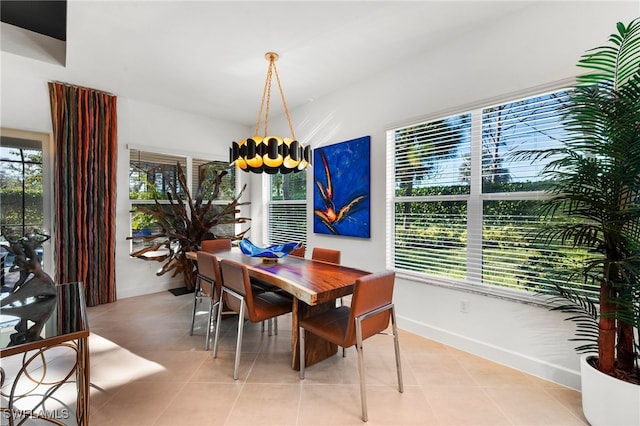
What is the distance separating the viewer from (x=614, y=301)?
1554mm

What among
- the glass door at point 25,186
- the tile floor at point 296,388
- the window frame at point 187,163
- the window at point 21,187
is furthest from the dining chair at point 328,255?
the window at point 21,187

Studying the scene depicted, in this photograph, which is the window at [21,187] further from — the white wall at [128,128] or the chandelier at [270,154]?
the chandelier at [270,154]

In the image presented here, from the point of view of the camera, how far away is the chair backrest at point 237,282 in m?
2.11

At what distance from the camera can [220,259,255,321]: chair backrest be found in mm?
2107

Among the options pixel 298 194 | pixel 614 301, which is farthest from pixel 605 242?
pixel 298 194

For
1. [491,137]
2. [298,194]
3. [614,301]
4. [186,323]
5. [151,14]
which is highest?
[151,14]

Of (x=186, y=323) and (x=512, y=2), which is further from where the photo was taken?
(x=186, y=323)

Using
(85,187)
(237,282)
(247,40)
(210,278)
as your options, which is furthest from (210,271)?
(85,187)

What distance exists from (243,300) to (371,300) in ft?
3.19

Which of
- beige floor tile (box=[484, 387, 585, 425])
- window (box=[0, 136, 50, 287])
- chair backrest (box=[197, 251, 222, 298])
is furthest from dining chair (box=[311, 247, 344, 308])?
window (box=[0, 136, 50, 287])

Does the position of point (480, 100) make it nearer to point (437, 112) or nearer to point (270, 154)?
point (437, 112)

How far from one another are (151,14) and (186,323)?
298 cm

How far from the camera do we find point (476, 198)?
8.32ft

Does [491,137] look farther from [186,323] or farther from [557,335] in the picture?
[186,323]
